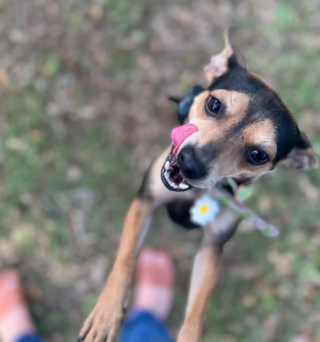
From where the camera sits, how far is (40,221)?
13.6 ft

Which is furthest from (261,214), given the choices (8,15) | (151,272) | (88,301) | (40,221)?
(8,15)

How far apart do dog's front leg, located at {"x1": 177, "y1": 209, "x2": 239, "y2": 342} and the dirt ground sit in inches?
44.8

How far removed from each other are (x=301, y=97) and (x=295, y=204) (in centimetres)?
117

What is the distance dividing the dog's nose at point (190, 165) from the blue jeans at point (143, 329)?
2.20m

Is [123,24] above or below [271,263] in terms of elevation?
above

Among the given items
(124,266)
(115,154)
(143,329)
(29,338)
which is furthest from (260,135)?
(29,338)

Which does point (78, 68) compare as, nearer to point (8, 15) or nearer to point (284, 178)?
point (8, 15)

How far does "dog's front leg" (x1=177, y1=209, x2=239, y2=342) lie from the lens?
2.84 metres

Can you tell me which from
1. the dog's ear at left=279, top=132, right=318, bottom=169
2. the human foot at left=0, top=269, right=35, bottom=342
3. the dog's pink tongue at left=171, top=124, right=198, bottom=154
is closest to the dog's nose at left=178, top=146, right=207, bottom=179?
the dog's pink tongue at left=171, top=124, right=198, bottom=154

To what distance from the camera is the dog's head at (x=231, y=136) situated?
94.8 inches

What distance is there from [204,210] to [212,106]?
0.76 metres

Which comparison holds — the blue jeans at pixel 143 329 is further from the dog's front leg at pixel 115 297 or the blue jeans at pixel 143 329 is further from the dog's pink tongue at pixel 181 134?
the dog's pink tongue at pixel 181 134

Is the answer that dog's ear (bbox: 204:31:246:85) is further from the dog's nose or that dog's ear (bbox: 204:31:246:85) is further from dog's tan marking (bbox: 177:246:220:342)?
dog's tan marking (bbox: 177:246:220:342)

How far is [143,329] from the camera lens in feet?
13.0
